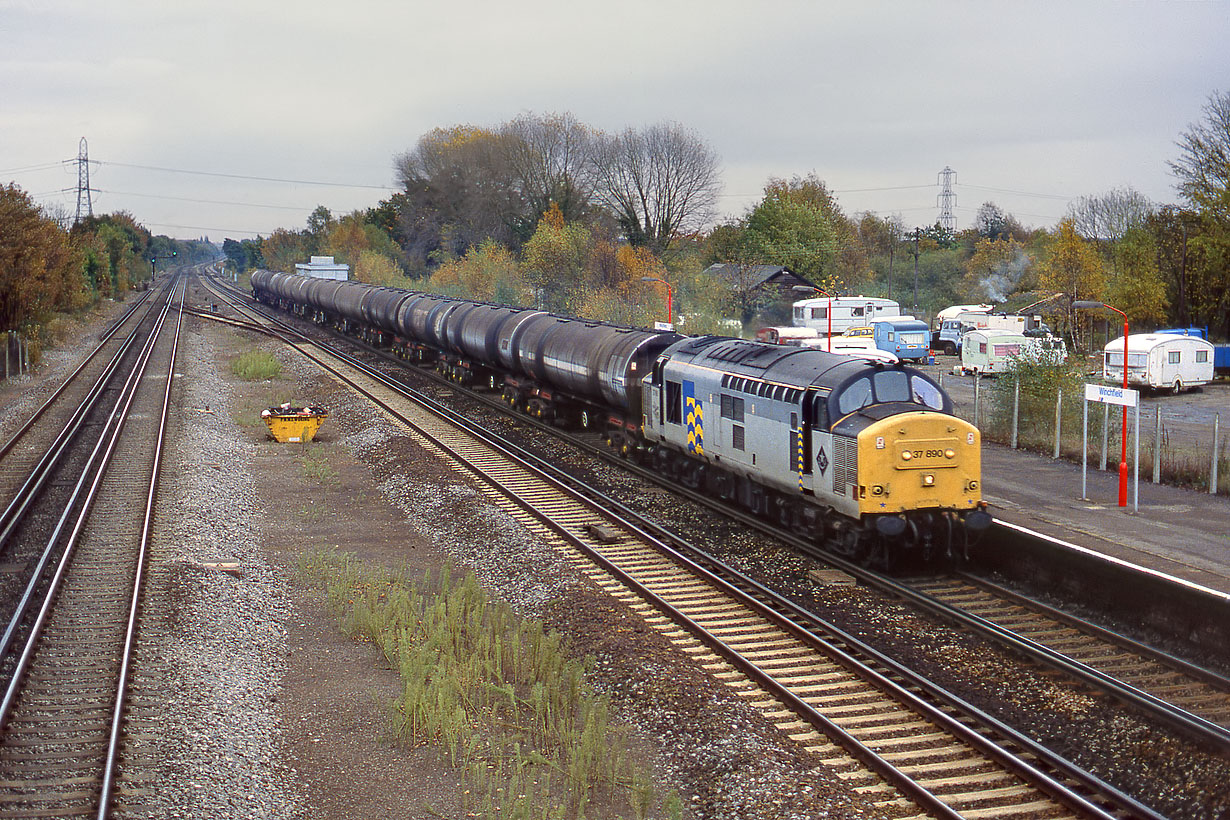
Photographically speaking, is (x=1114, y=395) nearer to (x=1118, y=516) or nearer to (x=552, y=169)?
(x=1118, y=516)

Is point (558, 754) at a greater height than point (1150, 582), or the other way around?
point (1150, 582)

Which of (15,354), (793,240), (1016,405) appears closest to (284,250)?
(793,240)

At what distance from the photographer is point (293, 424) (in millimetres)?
30141

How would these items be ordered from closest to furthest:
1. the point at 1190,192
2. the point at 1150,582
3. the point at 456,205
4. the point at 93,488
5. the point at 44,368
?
the point at 1150,582 → the point at 93,488 → the point at 44,368 → the point at 1190,192 → the point at 456,205

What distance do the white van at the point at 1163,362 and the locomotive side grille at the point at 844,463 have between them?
30.2 m

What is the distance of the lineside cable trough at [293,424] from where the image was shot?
30.1 m

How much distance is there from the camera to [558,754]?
10953 millimetres

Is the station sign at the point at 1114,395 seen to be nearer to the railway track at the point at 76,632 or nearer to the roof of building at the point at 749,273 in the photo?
the railway track at the point at 76,632

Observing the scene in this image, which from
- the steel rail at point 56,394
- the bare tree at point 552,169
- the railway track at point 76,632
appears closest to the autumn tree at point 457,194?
the bare tree at point 552,169

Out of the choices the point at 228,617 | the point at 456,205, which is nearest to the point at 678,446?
the point at 228,617

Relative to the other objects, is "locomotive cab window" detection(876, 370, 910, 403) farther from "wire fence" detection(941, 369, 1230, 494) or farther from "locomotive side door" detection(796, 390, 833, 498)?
"wire fence" detection(941, 369, 1230, 494)

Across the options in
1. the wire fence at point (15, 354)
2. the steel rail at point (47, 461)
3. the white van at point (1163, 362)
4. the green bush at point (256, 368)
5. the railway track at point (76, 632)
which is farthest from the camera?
the green bush at point (256, 368)

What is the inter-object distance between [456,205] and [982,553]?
283ft

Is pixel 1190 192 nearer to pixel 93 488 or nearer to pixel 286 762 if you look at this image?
pixel 93 488
